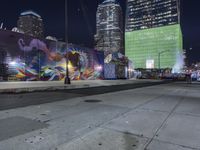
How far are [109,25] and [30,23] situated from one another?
70659 millimetres

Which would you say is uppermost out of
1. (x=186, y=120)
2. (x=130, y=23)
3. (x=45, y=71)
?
(x=130, y=23)

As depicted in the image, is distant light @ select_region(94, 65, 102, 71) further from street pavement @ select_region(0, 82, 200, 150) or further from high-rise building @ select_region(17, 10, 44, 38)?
high-rise building @ select_region(17, 10, 44, 38)

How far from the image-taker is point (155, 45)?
140625 mm

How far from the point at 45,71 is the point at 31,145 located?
101 feet

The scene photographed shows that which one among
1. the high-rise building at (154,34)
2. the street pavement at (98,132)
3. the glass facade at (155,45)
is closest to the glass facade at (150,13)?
the high-rise building at (154,34)

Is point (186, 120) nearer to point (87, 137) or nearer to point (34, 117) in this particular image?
point (87, 137)

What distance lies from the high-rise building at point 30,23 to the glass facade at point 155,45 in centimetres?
8390

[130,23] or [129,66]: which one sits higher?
[130,23]

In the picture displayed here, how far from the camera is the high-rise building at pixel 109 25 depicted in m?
144

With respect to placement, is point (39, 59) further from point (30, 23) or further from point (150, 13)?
point (150, 13)

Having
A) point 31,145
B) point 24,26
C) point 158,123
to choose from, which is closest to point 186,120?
point 158,123

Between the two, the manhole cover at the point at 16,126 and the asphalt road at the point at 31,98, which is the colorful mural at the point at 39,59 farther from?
the manhole cover at the point at 16,126

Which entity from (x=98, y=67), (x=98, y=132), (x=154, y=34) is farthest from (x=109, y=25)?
(x=98, y=132)

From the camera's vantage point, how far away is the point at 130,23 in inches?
6708
